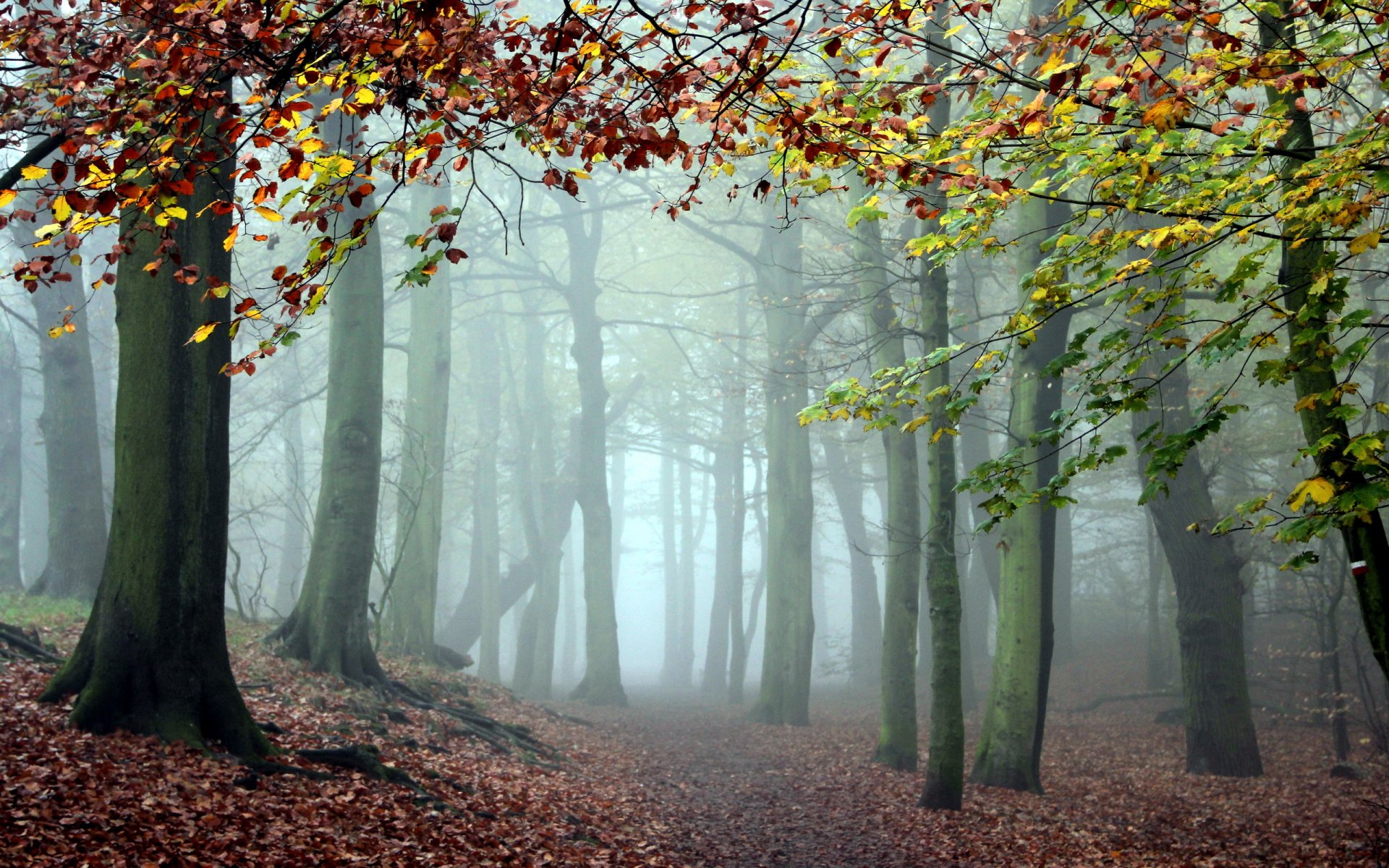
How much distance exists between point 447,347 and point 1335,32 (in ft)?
51.8

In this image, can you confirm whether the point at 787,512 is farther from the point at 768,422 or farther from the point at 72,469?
the point at 72,469

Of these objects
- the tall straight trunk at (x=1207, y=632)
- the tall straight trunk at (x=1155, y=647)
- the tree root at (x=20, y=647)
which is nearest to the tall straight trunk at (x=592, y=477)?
the tall straight trunk at (x=1155, y=647)

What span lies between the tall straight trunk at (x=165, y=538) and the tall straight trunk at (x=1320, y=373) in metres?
6.79

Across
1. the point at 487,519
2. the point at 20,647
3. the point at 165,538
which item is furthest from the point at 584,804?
the point at 487,519

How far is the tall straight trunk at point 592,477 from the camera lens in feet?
73.3

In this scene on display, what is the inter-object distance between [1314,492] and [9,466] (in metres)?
23.9

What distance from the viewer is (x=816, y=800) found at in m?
10.4

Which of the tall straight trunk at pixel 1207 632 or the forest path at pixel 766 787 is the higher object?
the tall straight trunk at pixel 1207 632

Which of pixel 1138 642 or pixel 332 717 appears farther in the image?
pixel 1138 642

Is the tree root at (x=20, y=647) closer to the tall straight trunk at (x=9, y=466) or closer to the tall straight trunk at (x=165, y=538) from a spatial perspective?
the tall straight trunk at (x=165, y=538)

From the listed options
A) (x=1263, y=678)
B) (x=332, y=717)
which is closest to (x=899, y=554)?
(x=332, y=717)

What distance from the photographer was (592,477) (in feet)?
77.3

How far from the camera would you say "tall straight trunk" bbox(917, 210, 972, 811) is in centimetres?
961

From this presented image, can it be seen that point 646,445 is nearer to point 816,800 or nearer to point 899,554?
point 899,554
